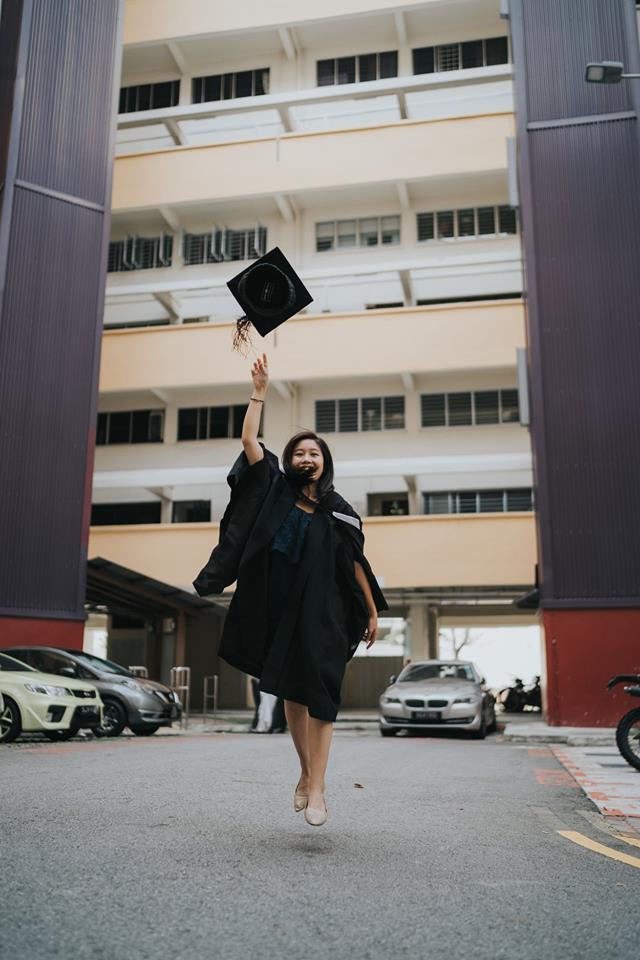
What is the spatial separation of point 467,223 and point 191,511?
11.8 m

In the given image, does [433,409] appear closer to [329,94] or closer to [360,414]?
[360,414]

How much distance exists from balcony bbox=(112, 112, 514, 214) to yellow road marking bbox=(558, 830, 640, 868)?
82.9 feet

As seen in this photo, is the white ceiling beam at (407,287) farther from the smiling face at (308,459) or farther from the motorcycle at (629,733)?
the smiling face at (308,459)

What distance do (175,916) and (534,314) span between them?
1746cm

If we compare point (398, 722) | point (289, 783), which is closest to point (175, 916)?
point (289, 783)

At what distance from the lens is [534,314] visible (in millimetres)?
19375

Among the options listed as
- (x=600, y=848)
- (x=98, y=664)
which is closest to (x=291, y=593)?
(x=600, y=848)

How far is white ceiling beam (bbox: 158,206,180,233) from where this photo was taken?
30.8m

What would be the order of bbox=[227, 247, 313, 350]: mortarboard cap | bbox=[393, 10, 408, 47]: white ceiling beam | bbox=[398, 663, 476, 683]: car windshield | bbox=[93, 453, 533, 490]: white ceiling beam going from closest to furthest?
bbox=[227, 247, 313, 350]: mortarboard cap, bbox=[398, 663, 476, 683]: car windshield, bbox=[93, 453, 533, 490]: white ceiling beam, bbox=[393, 10, 408, 47]: white ceiling beam

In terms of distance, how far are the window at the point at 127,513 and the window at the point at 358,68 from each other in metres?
14.2

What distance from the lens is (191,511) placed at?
2948 cm

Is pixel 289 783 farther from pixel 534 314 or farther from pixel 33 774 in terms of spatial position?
pixel 534 314

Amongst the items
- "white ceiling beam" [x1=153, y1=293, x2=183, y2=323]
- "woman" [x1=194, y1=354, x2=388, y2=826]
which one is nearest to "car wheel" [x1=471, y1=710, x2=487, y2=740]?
"woman" [x1=194, y1=354, x2=388, y2=826]

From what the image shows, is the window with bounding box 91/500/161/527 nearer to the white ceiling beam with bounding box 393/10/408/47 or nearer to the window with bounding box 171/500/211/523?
the window with bounding box 171/500/211/523
